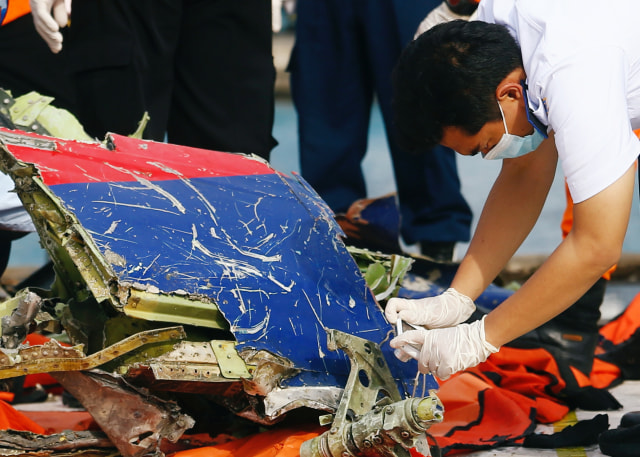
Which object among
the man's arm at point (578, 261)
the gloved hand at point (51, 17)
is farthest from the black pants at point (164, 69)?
the man's arm at point (578, 261)

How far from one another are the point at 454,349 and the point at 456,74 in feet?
2.09

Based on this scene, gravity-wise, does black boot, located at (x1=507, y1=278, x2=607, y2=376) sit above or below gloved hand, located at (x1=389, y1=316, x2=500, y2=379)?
below

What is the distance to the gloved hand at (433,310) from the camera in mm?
2348

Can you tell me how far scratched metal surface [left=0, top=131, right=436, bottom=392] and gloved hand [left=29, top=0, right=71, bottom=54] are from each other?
58 cm

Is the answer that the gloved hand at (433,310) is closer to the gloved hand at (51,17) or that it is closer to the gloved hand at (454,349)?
the gloved hand at (454,349)

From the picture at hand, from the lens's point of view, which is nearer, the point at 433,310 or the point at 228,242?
the point at 228,242

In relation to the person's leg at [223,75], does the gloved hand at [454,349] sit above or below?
below

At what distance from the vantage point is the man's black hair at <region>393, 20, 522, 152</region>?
200cm

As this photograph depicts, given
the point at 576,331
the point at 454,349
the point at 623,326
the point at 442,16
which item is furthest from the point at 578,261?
the point at 623,326

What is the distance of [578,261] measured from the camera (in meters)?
1.90

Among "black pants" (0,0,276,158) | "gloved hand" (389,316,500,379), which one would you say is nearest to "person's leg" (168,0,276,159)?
"black pants" (0,0,276,158)

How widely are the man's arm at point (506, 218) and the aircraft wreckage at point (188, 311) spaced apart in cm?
31

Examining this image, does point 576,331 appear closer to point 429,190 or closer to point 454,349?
point 429,190

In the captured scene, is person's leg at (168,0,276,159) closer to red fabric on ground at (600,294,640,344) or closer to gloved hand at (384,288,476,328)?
gloved hand at (384,288,476,328)
